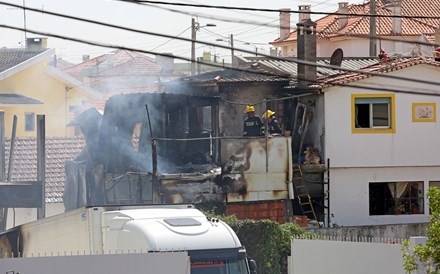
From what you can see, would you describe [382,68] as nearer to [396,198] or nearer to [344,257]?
[396,198]

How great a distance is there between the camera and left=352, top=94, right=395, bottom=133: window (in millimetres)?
37281

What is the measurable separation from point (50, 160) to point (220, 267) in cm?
2512

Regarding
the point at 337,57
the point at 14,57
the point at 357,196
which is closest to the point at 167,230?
the point at 357,196

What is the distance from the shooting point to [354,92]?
37094mm

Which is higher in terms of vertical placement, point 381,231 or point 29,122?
point 29,122

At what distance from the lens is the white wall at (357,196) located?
36.9 m

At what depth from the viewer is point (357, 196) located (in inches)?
1464

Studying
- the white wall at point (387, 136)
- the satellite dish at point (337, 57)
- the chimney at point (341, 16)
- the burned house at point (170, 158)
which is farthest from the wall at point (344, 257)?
the chimney at point (341, 16)

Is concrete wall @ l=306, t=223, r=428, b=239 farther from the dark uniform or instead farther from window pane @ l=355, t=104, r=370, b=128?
window pane @ l=355, t=104, r=370, b=128

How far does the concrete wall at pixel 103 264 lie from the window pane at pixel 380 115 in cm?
2049

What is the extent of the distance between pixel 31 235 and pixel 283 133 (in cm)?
1307

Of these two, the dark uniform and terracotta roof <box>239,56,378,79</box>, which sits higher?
terracotta roof <box>239,56,378,79</box>

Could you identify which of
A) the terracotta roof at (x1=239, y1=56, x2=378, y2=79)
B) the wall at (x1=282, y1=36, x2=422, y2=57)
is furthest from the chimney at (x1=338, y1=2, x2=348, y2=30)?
the terracotta roof at (x1=239, y1=56, x2=378, y2=79)

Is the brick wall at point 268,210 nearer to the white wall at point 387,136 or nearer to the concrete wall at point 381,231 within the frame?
the concrete wall at point 381,231
